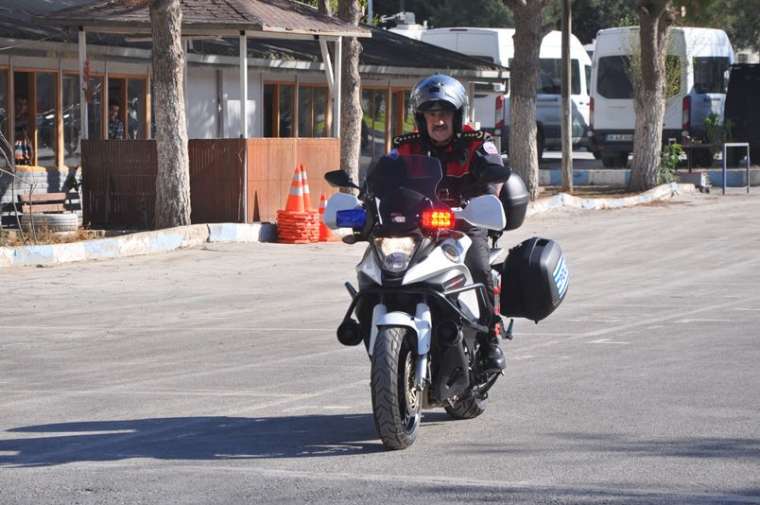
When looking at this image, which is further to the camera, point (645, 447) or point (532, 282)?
point (532, 282)

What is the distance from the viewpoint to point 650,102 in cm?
3097

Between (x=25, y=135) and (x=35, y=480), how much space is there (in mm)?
17093

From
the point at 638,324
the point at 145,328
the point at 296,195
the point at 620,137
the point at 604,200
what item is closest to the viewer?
the point at 145,328

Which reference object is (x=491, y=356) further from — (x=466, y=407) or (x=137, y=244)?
(x=137, y=244)

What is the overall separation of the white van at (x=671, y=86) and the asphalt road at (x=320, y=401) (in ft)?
73.1

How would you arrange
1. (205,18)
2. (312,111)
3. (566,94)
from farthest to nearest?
1. (312,111)
2. (566,94)
3. (205,18)

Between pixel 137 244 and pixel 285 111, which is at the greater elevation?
pixel 285 111

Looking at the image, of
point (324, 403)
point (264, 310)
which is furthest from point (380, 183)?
point (264, 310)

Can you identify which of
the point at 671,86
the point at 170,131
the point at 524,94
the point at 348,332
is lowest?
the point at 348,332

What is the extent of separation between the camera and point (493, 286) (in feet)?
24.4

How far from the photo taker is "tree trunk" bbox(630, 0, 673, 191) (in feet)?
101

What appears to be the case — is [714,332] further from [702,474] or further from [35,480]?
[35,480]

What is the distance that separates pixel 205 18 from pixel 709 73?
2059 centimetres

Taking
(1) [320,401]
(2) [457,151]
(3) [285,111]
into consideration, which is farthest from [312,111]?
(2) [457,151]
